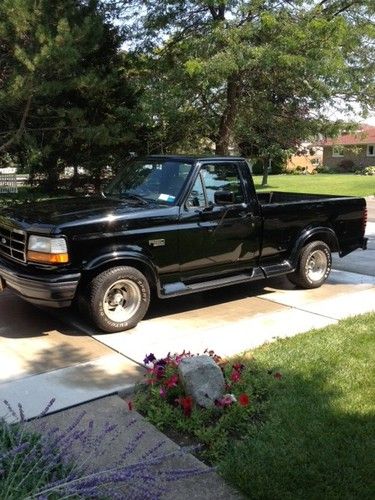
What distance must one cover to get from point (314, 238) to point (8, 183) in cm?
1210

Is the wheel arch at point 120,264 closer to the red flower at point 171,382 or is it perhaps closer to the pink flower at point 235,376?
the red flower at point 171,382

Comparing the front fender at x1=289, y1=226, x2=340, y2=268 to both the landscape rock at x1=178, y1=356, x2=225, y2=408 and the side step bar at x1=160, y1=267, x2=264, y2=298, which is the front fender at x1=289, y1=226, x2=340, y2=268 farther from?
the landscape rock at x1=178, y1=356, x2=225, y2=408

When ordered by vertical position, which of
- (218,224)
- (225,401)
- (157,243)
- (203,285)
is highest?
(218,224)

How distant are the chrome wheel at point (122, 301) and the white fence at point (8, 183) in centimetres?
1019

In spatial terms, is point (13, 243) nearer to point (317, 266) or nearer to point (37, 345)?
point (37, 345)

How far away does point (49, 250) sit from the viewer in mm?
5211

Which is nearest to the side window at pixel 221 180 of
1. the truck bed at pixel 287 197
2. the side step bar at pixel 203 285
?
the side step bar at pixel 203 285

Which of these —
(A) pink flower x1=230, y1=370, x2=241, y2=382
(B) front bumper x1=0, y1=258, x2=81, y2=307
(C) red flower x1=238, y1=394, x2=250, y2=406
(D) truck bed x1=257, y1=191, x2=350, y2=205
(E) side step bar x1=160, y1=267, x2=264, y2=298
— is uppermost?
(D) truck bed x1=257, y1=191, x2=350, y2=205

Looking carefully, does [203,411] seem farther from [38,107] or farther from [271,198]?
[38,107]

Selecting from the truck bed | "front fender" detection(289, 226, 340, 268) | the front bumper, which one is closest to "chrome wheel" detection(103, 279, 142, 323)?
the front bumper

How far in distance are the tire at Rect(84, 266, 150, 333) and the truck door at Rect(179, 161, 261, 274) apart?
64 centimetres

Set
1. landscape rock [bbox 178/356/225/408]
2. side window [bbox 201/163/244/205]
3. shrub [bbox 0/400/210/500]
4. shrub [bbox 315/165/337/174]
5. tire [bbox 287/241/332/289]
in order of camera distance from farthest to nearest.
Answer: shrub [bbox 315/165/337/174], tire [bbox 287/241/332/289], side window [bbox 201/163/244/205], landscape rock [bbox 178/356/225/408], shrub [bbox 0/400/210/500]

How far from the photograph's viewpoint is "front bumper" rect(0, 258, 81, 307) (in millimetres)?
5195

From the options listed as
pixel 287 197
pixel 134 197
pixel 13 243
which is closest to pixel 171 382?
pixel 13 243
